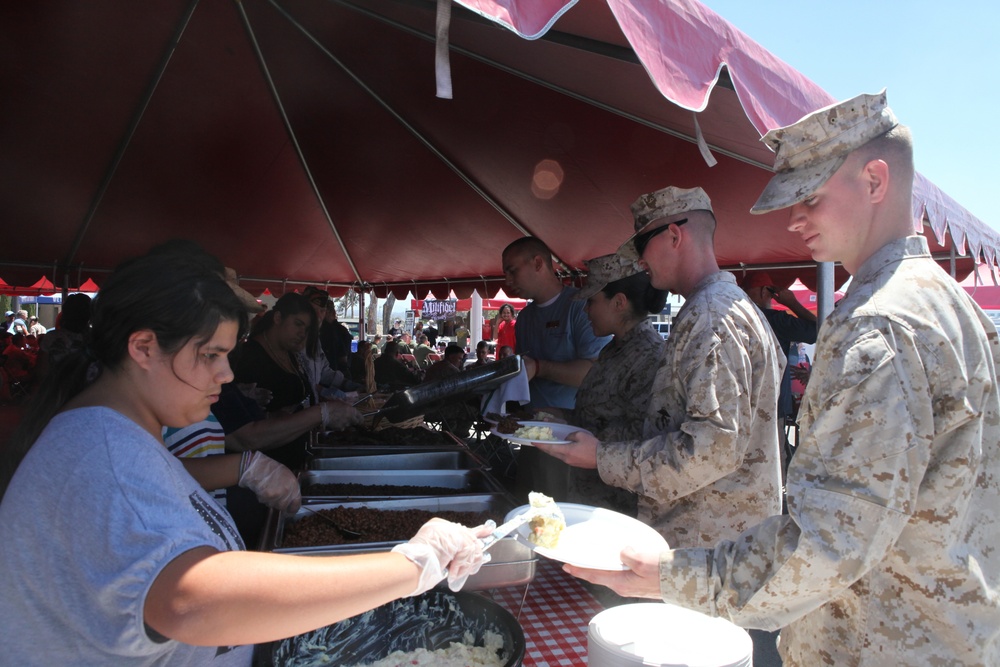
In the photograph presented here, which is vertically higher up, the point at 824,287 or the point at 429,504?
the point at 824,287

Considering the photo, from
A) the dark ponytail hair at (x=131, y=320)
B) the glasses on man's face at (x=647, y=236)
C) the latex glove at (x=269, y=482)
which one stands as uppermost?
the glasses on man's face at (x=647, y=236)

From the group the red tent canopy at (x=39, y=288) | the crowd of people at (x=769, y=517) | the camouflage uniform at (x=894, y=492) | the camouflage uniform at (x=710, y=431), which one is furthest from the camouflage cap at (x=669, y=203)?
the red tent canopy at (x=39, y=288)

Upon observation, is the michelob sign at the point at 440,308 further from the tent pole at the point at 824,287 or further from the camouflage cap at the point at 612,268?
the camouflage cap at the point at 612,268

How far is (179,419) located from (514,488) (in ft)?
8.30

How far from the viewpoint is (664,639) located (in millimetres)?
1124

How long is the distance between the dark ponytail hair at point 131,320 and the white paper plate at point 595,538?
0.90 meters

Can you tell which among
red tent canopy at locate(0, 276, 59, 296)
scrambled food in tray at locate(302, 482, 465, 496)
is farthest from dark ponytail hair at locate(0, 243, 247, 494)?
red tent canopy at locate(0, 276, 59, 296)

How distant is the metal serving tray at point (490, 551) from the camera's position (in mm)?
1560

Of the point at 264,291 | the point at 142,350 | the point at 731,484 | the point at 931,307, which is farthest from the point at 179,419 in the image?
the point at 264,291

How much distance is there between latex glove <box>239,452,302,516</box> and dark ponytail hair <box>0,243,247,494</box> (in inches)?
Answer: 31.0

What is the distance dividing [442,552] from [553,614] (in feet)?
2.42

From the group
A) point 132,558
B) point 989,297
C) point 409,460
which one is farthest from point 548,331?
point 989,297

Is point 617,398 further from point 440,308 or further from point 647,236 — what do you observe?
point 440,308

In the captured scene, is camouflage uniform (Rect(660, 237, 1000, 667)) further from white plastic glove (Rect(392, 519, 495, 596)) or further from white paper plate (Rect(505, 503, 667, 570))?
white plastic glove (Rect(392, 519, 495, 596))
